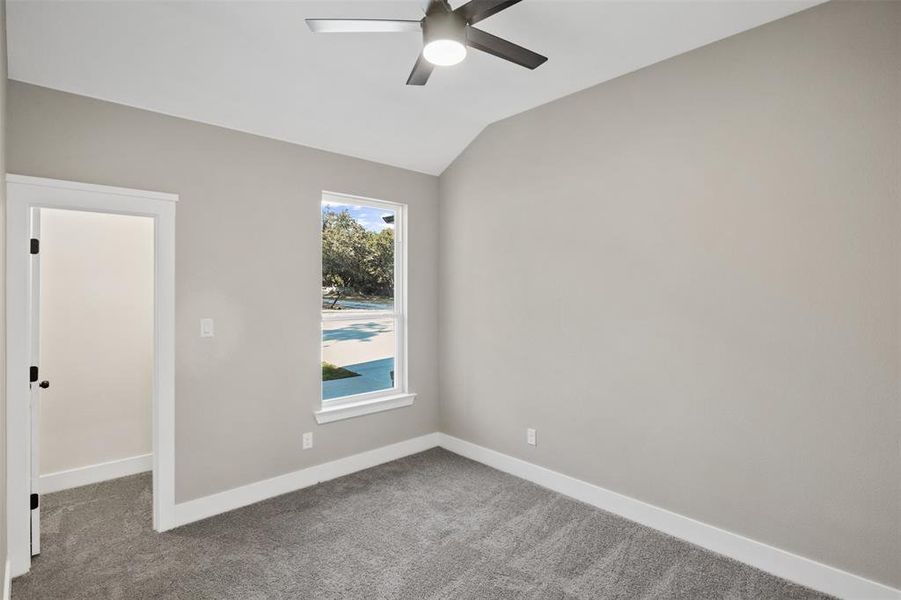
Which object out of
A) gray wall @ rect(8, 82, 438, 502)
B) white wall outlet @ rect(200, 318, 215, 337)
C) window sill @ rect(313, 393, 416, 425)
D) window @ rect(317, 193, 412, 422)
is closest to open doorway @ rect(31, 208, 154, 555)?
gray wall @ rect(8, 82, 438, 502)

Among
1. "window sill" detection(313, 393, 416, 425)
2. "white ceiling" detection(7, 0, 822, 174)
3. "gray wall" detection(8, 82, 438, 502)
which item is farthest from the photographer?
"window sill" detection(313, 393, 416, 425)

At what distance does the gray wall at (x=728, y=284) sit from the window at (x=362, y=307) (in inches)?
40.5

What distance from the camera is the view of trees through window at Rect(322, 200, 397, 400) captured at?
3850mm

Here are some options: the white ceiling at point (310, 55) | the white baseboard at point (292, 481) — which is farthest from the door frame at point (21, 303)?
the white baseboard at point (292, 481)

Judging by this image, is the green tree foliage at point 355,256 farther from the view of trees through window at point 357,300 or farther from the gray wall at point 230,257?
the gray wall at point 230,257

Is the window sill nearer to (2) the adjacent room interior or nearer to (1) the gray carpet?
(2) the adjacent room interior

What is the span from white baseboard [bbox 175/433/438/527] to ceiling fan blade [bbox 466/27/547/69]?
3.09 metres

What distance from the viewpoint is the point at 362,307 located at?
4055 millimetres

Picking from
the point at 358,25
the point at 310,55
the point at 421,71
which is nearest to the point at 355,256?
the point at 310,55

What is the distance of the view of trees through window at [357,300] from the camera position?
3.85m

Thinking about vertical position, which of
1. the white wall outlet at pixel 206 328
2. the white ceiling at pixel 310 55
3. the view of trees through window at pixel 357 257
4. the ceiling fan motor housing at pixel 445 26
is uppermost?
the white ceiling at pixel 310 55

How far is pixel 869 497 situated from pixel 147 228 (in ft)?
16.9

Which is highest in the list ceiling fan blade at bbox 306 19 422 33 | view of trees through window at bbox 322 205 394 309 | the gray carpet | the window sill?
ceiling fan blade at bbox 306 19 422 33

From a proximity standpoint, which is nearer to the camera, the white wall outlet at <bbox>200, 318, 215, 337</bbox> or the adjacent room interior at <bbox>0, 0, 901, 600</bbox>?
the adjacent room interior at <bbox>0, 0, 901, 600</bbox>
